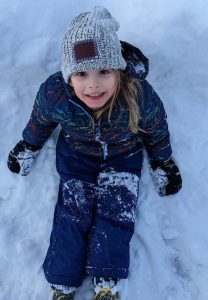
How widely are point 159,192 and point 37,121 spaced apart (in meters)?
0.62

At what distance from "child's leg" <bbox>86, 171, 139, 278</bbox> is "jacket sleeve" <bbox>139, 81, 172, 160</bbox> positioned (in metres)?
0.15

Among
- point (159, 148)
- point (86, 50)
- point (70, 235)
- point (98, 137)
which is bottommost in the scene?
point (70, 235)

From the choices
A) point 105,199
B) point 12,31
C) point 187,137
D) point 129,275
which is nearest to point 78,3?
point 12,31

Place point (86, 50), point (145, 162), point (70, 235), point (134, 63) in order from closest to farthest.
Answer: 1. point (86, 50)
2. point (134, 63)
3. point (70, 235)
4. point (145, 162)

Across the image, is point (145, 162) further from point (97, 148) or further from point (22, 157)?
point (22, 157)

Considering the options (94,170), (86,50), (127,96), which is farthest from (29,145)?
(86,50)

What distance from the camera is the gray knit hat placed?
60.1 inches

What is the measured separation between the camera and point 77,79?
1.60m

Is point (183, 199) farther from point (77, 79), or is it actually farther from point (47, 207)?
point (77, 79)

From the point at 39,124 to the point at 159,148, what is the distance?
1.73 feet

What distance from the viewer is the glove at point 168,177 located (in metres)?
2.02

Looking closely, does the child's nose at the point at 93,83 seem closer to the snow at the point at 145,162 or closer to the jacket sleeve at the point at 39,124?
the jacket sleeve at the point at 39,124

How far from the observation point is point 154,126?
6.21 ft

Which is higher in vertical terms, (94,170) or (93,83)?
(93,83)
